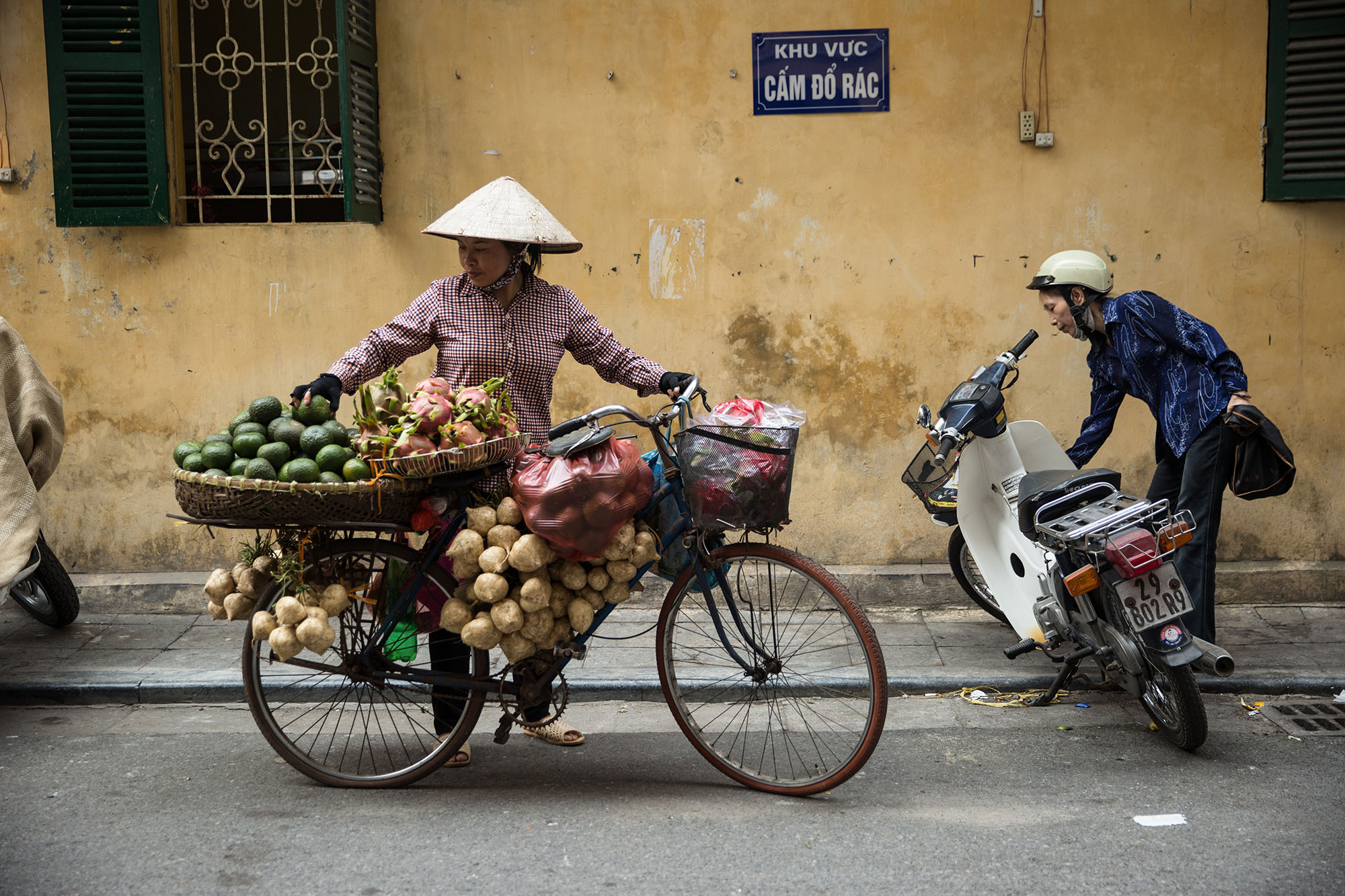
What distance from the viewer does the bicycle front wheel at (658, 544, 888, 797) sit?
353cm

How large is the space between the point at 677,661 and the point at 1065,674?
1.61 m

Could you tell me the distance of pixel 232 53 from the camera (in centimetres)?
617

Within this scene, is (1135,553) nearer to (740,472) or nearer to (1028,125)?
(740,472)

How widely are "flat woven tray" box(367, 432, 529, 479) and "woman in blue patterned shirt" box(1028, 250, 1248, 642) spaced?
8.30 ft

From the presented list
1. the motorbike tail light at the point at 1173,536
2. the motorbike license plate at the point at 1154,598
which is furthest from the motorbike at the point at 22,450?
the motorbike tail light at the point at 1173,536

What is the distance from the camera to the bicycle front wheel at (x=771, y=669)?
353 cm

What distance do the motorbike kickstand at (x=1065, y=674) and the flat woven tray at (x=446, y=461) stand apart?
2.35 meters

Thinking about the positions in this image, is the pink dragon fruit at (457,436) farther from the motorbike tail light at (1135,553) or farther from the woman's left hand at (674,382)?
the motorbike tail light at (1135,553)

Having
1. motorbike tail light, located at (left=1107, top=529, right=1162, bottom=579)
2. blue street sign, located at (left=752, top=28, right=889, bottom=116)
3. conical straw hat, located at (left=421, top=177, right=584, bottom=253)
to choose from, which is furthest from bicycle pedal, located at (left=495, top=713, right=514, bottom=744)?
blue street sign, located at (left=752, top=28, right=889, bottom=116)

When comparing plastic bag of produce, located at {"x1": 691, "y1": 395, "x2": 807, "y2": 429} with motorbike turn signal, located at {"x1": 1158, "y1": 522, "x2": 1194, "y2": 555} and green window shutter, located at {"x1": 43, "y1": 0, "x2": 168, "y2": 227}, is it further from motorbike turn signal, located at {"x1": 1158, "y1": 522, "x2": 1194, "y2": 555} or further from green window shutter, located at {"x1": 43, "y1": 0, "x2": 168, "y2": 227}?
green window shutter, located at {"x1": 43, "y1": 0, "x2": 168, "y2": 227}

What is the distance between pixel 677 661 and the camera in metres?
3.90

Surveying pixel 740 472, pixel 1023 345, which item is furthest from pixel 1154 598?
pixel 740 472

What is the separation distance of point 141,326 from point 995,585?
4.76m

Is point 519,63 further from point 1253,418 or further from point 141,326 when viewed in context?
point 1253,418
